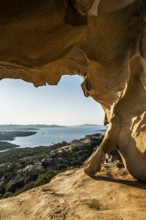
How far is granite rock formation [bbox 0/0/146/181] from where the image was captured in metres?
3.56

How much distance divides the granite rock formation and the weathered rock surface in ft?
2.53

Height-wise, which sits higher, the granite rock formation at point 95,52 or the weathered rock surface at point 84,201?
the granite rock formation at point 95,52

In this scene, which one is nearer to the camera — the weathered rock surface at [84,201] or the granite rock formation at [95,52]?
the granite rock formation at [95,52]

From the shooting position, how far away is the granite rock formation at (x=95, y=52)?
11.7 feet

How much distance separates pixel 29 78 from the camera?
10086 millimetres

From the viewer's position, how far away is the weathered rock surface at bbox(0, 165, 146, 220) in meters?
6.13

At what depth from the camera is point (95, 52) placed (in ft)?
29.0

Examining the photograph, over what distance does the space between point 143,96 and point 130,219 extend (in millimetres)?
4061

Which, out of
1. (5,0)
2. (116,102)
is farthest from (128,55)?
(5,0)

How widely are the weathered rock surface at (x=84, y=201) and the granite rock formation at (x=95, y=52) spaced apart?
2.53ft

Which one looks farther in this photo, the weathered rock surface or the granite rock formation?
the weathered rock surface

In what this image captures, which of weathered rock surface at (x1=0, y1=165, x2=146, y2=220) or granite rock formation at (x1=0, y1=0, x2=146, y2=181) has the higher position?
granite rock formation at (x1=0, y1=0, x2=146, y2=181)

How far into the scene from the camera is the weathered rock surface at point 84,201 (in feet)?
20.1

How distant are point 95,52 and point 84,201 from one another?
14.9ft
